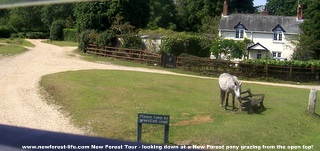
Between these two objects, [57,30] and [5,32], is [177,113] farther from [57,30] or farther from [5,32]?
[5,32]

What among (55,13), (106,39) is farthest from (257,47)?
(55,13)

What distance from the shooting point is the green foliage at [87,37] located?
39812 mm

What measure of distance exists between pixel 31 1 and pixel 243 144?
7.22 meters

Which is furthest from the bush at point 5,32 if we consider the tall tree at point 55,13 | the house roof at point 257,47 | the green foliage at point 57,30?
the house roof at point 257,47

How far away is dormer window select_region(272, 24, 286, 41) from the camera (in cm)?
4906

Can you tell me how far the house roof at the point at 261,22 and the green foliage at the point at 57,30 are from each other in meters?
27.0

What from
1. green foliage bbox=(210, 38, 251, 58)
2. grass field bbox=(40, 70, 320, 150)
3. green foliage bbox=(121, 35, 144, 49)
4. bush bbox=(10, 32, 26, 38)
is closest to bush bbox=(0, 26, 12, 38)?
bush bbox=(10, 32, 26, 38)

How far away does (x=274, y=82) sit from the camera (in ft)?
94.5

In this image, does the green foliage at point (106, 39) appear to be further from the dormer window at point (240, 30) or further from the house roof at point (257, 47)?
the dormer window at point (240, 30)

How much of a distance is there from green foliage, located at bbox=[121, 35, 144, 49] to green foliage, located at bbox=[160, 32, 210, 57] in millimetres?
2900

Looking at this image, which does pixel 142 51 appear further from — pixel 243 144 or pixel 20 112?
pixel 243 144

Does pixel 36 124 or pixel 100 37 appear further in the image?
pixel 100 37

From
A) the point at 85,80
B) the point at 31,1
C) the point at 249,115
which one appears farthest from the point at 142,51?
the point at 31,1

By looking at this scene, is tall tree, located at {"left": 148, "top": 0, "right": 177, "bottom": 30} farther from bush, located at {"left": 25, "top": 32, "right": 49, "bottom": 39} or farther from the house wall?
bush, located at {"left": 25, "top": 32, "right": 49, "bottom": 39}
